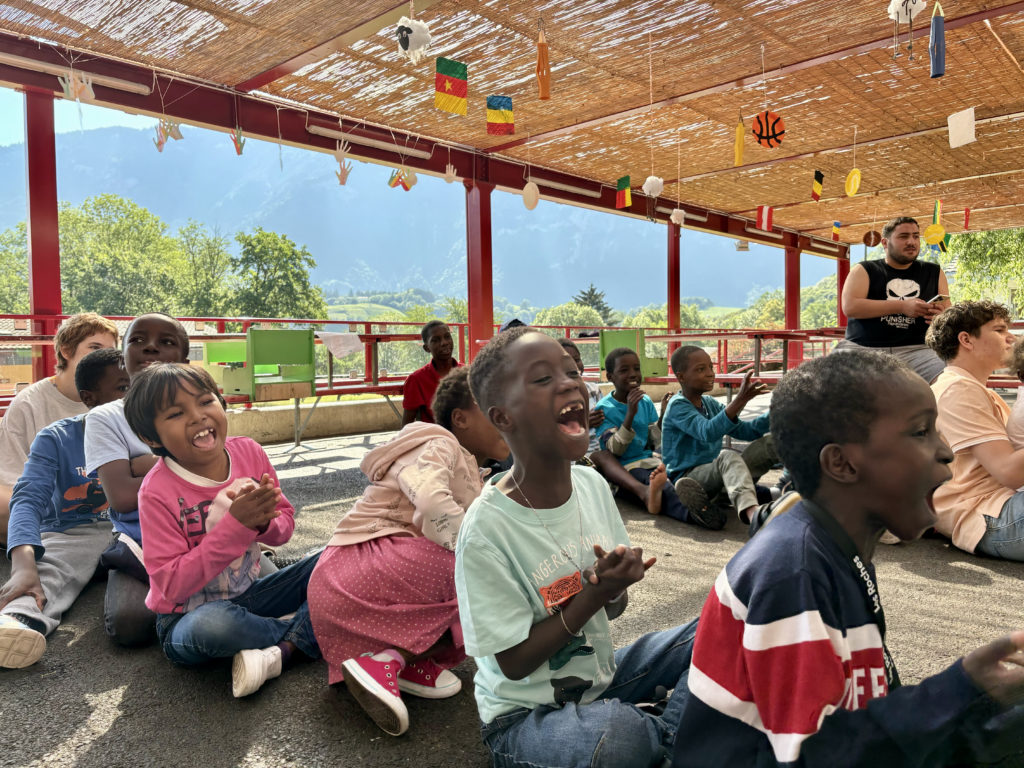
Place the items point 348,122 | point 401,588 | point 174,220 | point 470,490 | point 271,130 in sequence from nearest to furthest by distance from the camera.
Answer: point 401,588 < point 470,490 < point 271,130 < point 348,122 < point 174,220

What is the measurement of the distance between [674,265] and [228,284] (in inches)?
2155

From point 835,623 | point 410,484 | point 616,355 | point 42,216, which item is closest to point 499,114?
point 616,355

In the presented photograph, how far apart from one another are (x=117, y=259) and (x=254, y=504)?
63.8 m

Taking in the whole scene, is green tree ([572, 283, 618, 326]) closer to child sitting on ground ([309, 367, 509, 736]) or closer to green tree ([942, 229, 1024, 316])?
green tree ([942, 229, 1024, 316])

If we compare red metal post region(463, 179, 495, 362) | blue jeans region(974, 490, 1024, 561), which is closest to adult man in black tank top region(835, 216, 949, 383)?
blue jeans region(974, 490, 1024, 561)

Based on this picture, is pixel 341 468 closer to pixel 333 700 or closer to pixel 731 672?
pixel 333 700

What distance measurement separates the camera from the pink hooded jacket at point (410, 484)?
5.54 ft

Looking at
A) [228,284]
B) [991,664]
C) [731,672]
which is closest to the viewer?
[991,664]

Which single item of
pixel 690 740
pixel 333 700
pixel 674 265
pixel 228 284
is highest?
pixel 228 284

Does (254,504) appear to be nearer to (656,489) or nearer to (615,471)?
(656,489)

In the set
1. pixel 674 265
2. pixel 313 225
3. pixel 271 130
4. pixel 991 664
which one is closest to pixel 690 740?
pixel 991 664

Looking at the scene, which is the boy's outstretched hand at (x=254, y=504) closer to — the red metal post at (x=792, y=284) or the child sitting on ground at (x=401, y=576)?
the child sitting on ground at (x=401, y=576)

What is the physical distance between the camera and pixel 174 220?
506 feet

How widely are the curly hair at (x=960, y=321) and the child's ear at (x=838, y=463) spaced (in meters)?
2.30
